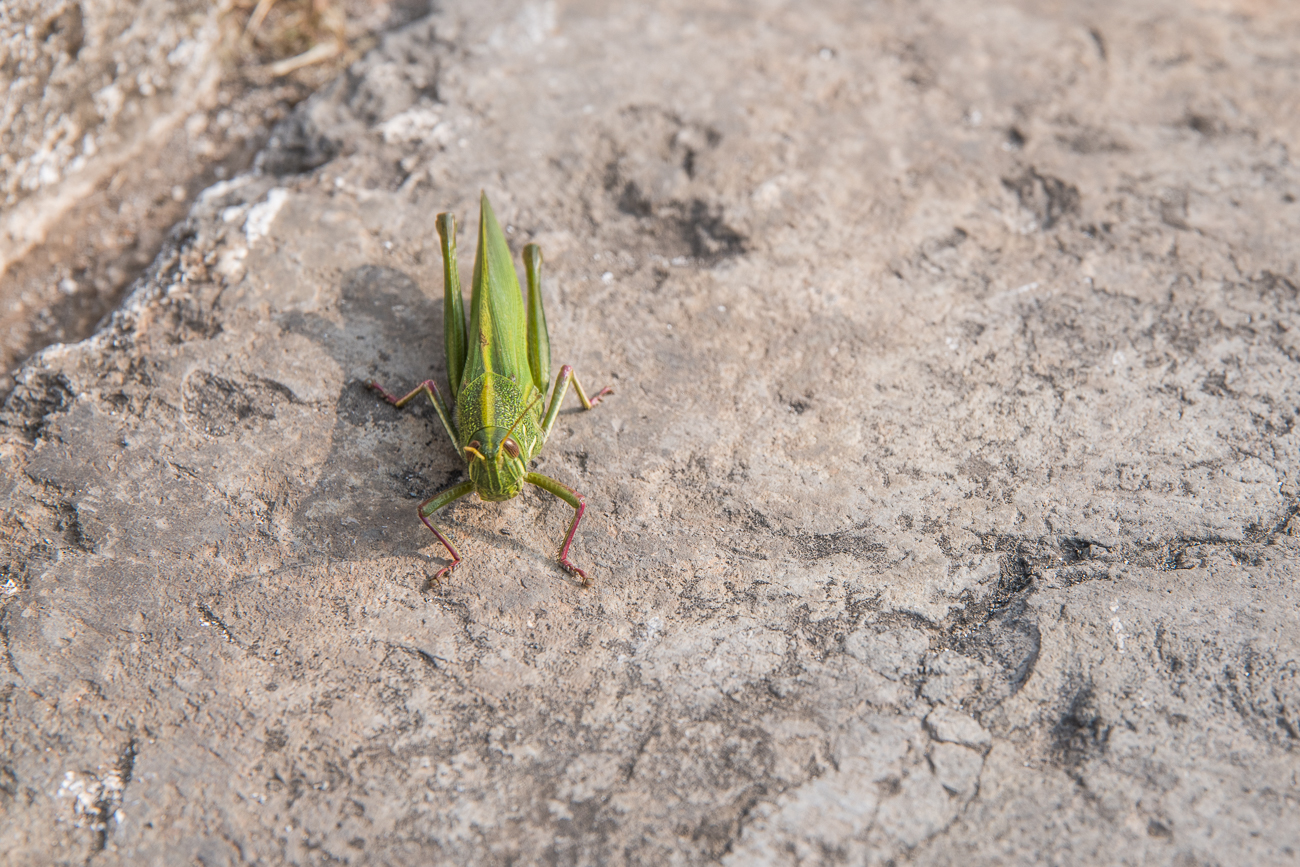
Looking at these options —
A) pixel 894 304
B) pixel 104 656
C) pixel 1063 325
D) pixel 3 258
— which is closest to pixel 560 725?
pixel 104 656

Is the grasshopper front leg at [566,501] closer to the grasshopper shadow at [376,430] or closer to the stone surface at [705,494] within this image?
the stone surface at [705,494]

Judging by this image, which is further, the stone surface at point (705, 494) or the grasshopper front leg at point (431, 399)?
the grasshopper front leg at point (431, 399)

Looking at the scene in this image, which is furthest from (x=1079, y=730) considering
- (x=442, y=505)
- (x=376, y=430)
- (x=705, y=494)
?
(x=376, y=430)

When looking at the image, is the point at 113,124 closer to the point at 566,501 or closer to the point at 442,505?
the point at 442,505

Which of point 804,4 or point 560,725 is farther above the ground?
point 804,4

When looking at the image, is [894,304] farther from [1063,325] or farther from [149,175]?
[149,175]

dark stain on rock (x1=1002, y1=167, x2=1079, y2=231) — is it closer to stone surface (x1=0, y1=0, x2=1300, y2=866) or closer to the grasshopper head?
stone surface (x1=0, y1=0, x2=1300, y2=866)

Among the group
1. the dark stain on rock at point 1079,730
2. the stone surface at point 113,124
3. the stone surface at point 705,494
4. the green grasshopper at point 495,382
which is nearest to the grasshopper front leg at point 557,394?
the green grasshopper at point 495,382
